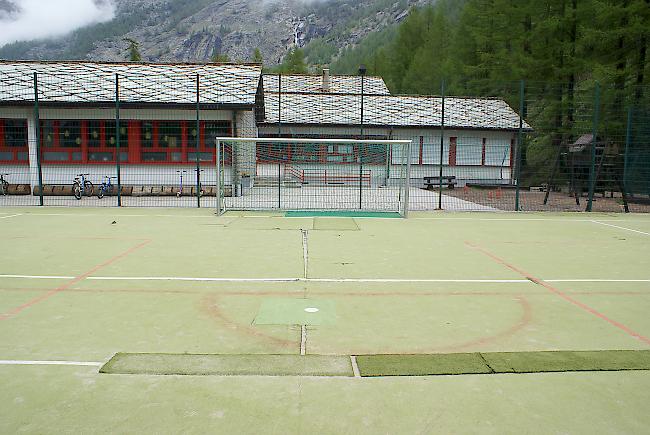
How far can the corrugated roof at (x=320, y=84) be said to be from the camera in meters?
28.6

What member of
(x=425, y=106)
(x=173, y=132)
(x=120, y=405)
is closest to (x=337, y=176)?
(x=173, y=132)

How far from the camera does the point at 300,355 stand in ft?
13.0

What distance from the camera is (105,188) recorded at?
1738 cm

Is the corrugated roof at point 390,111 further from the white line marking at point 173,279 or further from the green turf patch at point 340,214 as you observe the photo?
the white line marking at point 173,279

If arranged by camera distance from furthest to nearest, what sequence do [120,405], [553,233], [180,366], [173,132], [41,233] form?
1. [173,132]
2. [553,233]
3. [41,233]
4. [180,366]
5. [120,405]

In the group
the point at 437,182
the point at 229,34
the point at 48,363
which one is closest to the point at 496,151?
Result: the point at 437,182

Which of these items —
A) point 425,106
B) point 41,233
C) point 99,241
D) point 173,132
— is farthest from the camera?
point 425,106

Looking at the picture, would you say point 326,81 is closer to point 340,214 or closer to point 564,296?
point 340,214

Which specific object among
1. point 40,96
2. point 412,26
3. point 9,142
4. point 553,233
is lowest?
point 553,233

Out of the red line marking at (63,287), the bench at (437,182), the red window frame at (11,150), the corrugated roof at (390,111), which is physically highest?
the corrugated roof at (390,111)

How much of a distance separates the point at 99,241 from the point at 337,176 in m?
12.4

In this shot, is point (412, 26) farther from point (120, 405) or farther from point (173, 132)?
point (120, 405)

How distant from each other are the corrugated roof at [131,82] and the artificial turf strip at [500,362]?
47.0ft

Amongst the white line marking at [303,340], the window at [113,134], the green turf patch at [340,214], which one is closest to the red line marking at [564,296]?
the white line marking at [303,340]
